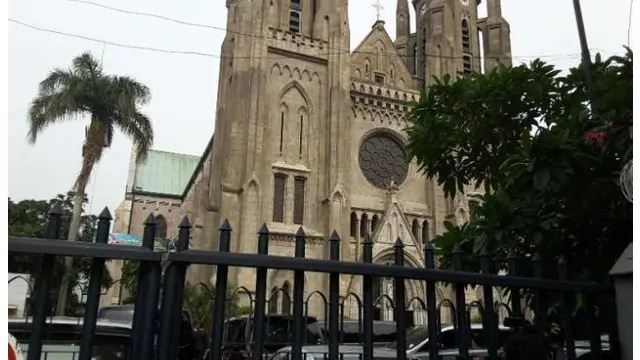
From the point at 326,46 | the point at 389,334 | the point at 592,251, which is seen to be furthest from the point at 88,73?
the point at 592,251

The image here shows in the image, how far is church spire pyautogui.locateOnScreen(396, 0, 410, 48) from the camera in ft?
124

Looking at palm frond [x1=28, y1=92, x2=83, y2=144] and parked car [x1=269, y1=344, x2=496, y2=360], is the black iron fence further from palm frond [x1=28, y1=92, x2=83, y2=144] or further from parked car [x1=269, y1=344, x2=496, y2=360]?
palm frond [x1=28, y1=92, x2=83, y2=144]

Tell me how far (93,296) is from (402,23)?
129 feet

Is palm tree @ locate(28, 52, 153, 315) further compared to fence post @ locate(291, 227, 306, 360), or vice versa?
palm tree @ locate(28, 52, 153, 315)

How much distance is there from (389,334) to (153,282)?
924 centimetres

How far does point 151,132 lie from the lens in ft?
64.5

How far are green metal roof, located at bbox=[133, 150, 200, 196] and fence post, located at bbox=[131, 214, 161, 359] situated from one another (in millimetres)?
44173

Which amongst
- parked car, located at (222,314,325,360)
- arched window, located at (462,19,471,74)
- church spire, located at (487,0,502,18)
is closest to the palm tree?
parked car, located at (222,314,325,360)

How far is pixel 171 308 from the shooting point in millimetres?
2240

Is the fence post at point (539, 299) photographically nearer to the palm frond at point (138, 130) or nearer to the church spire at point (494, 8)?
the palm frond at point (138, 130)

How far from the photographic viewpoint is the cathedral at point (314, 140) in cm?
2383

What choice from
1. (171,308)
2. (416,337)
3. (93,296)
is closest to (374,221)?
(416,337)

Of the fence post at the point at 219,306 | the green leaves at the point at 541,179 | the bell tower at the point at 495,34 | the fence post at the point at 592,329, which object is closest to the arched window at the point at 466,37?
the bell tower at the point at 495,34

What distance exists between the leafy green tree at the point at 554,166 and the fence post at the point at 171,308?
2.44 metres
